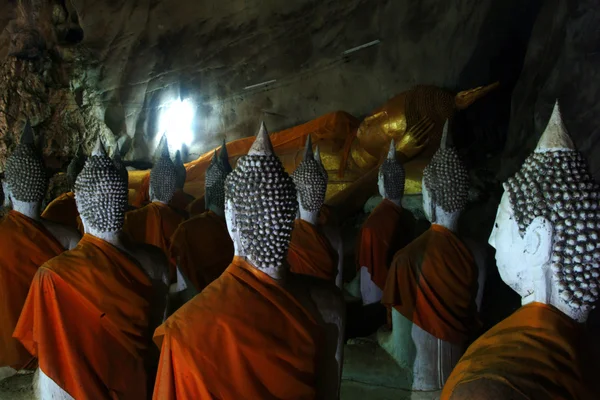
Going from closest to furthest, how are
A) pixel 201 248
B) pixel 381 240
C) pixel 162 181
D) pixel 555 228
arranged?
pixel 555 228 → pixel 201 248 → pixel 381 240 → pixel 162 181

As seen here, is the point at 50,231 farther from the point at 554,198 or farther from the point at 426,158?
the point at 426,158

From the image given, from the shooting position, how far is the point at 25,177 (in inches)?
149

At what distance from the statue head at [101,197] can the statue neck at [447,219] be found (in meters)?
1.94

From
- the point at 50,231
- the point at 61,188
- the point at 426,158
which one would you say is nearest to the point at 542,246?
the point at 50,231

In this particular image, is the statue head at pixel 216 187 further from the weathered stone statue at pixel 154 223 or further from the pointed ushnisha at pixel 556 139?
the pointed ushnisha at pixel 556 139

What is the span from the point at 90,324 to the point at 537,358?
2.06m

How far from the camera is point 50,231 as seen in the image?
369 centimetres

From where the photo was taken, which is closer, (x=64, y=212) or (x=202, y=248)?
(x=202, y=248)

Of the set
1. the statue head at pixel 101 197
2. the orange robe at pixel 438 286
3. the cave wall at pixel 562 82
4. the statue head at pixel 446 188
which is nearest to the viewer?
the statue head at pixel 101 197

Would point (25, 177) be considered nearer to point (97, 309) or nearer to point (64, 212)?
point (97, 309)

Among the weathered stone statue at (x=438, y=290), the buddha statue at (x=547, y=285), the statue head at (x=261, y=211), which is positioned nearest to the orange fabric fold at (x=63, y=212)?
the weathered stone statue at (x=438, y=290)

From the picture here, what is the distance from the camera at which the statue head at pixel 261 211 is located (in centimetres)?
187

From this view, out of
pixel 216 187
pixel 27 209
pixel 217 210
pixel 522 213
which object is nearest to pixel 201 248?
pixel 217 210

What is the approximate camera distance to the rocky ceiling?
916 centimetres
